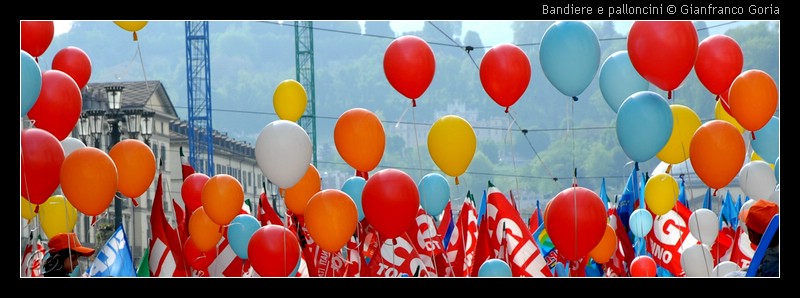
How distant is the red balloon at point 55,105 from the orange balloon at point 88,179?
1.10 ft

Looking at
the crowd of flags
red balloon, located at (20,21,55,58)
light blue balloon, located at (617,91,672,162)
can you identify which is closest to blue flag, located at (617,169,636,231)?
the crowd of flags

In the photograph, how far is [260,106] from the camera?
145750mm

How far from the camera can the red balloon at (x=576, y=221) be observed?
8.46 meters

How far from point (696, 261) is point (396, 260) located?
9.83ft

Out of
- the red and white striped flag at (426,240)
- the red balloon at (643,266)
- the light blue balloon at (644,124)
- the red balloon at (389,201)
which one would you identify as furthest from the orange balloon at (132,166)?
the red balloon at (643,266)

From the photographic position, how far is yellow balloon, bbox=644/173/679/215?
1198cm

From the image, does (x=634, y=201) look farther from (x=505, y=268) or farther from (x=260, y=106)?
(x=260, y=106)

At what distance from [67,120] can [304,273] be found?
2.74 meters

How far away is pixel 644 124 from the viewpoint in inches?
333

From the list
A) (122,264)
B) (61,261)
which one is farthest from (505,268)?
(61,261)

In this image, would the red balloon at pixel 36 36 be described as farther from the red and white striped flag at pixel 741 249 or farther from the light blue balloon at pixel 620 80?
the red and white striped flag at pixel 741 249

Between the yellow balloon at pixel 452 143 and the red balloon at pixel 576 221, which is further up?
the yellow balloon at pixel 452 143

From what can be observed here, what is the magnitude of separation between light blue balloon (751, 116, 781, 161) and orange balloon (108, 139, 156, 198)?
601cm

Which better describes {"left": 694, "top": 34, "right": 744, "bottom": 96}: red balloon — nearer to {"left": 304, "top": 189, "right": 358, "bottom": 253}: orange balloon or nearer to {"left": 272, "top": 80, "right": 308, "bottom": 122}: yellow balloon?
{"left": 304, "top": 189, "right": 358, "bottom": 253}: orange balloon
